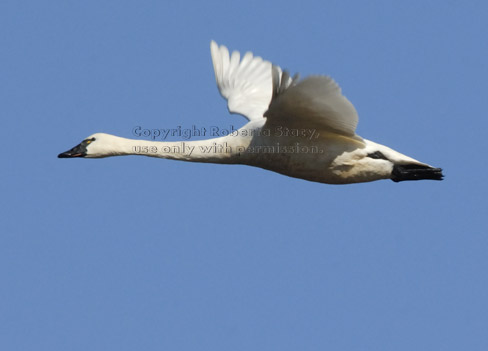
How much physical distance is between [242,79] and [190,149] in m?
2.33

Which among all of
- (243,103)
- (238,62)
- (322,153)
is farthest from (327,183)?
(238,62)

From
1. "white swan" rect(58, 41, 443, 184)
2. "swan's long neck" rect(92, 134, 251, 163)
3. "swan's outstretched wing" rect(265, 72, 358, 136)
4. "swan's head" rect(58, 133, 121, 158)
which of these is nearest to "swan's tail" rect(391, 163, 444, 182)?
"white swan" rect(58, 41, 443, 184)

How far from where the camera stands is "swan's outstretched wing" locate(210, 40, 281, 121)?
39.7ft

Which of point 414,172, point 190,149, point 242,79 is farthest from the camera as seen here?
point 242,79

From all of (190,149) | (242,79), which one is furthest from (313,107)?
(242,79)

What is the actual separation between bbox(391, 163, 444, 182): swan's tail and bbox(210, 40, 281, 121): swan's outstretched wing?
84.6 inches

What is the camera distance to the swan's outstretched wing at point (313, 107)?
921 centimetres

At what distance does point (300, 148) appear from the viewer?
33.7 feet

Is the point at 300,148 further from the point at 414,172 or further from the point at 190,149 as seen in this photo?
the point at 414,172

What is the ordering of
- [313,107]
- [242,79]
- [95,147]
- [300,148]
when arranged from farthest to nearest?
[242,79] < [95,147] < [300,148] < [313,107]

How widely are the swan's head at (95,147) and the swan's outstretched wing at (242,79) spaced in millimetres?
1829

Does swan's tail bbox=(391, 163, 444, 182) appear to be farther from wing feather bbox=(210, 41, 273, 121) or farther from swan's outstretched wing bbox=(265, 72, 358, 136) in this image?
wing feather bbox=(210, 41, 273, 121)

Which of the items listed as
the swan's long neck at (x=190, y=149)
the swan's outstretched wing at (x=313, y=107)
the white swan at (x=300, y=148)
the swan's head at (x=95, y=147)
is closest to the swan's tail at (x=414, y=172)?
the white swan at (x=300, y=148)

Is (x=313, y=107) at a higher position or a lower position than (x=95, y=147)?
higher
